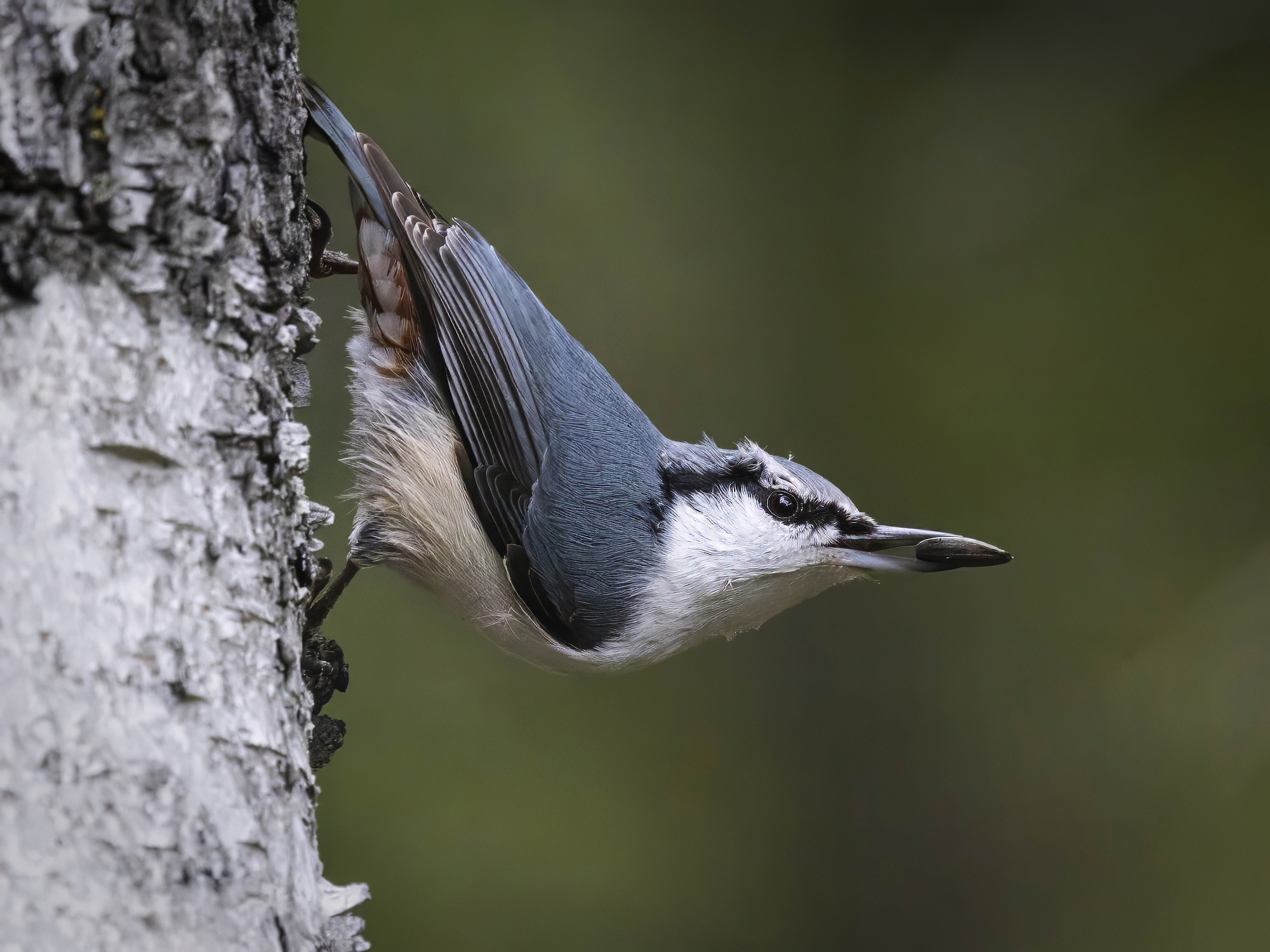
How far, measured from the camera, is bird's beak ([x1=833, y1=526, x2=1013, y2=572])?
1.15 metres

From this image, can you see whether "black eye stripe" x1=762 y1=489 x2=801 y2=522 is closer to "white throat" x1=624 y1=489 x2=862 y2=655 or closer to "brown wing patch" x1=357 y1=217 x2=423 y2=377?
"white throat" x1=624 y1=489 x2=862 y2=655

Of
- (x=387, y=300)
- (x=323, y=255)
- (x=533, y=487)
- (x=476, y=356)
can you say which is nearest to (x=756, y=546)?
(x=533, y=487)

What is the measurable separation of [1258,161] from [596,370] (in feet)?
5.46

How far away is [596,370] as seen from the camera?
1.35 metres

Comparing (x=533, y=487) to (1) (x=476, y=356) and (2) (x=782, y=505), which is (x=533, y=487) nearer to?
(1) (x=476, y=356)

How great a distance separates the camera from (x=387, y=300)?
136 cm

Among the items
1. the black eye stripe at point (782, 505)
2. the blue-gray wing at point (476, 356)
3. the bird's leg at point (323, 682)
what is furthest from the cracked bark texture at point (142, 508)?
the black eye stripe at point (782, 505)

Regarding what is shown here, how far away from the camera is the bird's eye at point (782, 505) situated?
1.26 m

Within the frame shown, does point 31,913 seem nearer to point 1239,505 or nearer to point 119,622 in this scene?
point 119,622

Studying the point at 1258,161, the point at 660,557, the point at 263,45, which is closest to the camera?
the point at 263,45

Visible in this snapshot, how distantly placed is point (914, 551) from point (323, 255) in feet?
3.12

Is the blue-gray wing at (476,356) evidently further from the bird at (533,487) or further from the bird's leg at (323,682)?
the bird's leg at (323,682)

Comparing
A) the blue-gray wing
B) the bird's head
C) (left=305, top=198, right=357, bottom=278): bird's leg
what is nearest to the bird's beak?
the bird's head

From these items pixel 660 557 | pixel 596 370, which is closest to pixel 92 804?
pixel 660 557
